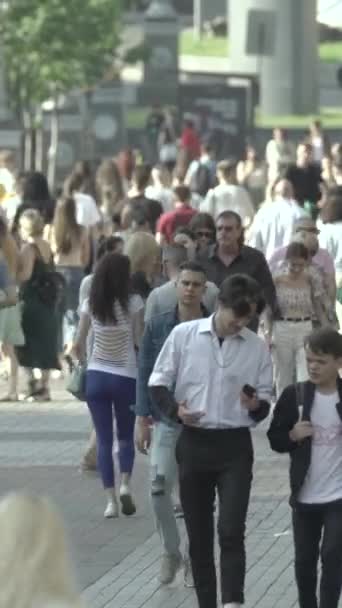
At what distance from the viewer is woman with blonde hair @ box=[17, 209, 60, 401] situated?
1605cm

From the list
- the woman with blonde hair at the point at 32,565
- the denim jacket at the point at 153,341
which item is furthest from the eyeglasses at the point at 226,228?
the woman with blonde hair at the point at 32,565

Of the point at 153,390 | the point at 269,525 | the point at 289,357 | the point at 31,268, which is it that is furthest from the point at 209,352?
the point at 31,268

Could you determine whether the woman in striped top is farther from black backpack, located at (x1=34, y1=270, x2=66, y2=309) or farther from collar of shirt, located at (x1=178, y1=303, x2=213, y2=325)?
black backpack, located at (x1=34, y1=270, x2=66, y2=309)

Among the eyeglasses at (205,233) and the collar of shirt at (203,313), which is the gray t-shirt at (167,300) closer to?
the collar of shirt at (203,313)

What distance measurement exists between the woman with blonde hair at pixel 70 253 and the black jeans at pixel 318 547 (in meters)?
9.69

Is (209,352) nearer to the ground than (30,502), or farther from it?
nearer to the ground

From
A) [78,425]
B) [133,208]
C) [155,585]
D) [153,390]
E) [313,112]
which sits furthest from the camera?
[313,112]

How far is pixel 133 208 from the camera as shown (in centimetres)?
1644

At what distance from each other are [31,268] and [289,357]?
3.20 m

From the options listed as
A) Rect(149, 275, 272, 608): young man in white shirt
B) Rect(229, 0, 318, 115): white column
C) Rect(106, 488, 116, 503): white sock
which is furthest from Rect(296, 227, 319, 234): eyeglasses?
Rect(229, 0, 318, 115): white column

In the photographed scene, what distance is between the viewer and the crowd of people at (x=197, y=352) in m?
7.63

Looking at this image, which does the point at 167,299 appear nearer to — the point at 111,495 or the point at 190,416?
the point at 190,416

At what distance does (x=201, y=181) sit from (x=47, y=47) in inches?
647

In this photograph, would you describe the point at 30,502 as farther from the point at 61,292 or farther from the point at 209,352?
the point at 61,292
